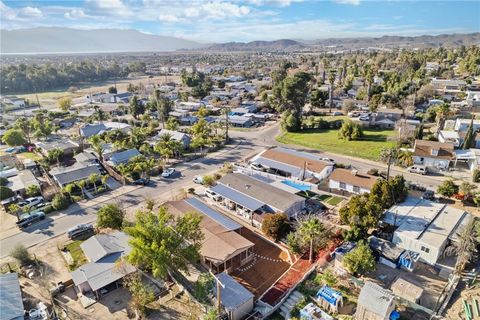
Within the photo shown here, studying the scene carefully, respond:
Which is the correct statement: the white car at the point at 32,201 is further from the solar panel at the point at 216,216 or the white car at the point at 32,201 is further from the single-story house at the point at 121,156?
the solar panel at the point at 216,216

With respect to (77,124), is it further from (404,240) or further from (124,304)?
(404,240)

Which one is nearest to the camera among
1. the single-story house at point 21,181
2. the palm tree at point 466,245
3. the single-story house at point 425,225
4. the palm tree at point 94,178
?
the palm tree at point 466,245

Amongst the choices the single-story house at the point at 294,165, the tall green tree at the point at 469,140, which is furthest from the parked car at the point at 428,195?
the tall green tree at the point at 469,140

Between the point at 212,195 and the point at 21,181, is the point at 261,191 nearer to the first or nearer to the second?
the point at 212,195

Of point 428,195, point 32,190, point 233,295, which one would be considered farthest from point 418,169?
point 32,190

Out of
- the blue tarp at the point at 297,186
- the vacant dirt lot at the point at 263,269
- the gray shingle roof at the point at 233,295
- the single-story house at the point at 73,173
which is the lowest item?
the vacant dirt lot at the point at 263,269

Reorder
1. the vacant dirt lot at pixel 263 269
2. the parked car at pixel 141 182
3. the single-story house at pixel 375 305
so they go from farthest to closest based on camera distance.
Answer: the parked car at pixel 141 182
the vacant dirt lot at pixel 263 269
the single-story house at pixel 375 305

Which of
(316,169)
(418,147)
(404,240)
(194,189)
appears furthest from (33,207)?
(418,147)
